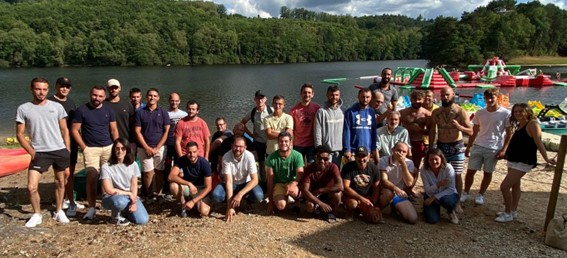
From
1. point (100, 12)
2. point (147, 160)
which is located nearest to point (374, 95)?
point (147, 160)

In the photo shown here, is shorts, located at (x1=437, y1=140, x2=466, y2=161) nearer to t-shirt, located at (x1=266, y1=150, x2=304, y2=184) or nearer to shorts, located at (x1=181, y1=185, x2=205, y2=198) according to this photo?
t-shirt, located at (x1=266, y1=150, x2=304, y2=184)

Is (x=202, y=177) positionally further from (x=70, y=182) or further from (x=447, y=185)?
(x=447, y=185)

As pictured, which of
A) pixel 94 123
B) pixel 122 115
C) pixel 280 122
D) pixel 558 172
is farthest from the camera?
pixel 280 122

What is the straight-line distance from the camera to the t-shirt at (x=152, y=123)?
5.85m

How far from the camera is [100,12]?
101 m

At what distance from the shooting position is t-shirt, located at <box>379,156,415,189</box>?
5508mm

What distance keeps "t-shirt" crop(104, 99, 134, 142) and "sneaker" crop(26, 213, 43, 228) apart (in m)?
1.45

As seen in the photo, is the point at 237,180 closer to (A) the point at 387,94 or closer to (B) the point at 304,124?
(B) the point at 304,124

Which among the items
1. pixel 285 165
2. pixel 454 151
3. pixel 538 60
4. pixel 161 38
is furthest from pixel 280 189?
pixel 161 38

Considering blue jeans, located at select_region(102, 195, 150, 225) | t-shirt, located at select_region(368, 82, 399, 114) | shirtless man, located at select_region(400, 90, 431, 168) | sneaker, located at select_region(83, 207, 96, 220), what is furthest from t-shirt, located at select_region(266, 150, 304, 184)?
sneaker, located at select_region(83, 207, 96, 220)

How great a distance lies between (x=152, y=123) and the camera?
5.88m

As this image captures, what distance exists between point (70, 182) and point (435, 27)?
84.5 m

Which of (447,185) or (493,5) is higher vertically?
(493,5)

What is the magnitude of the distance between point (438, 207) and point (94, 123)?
4.82 meters
